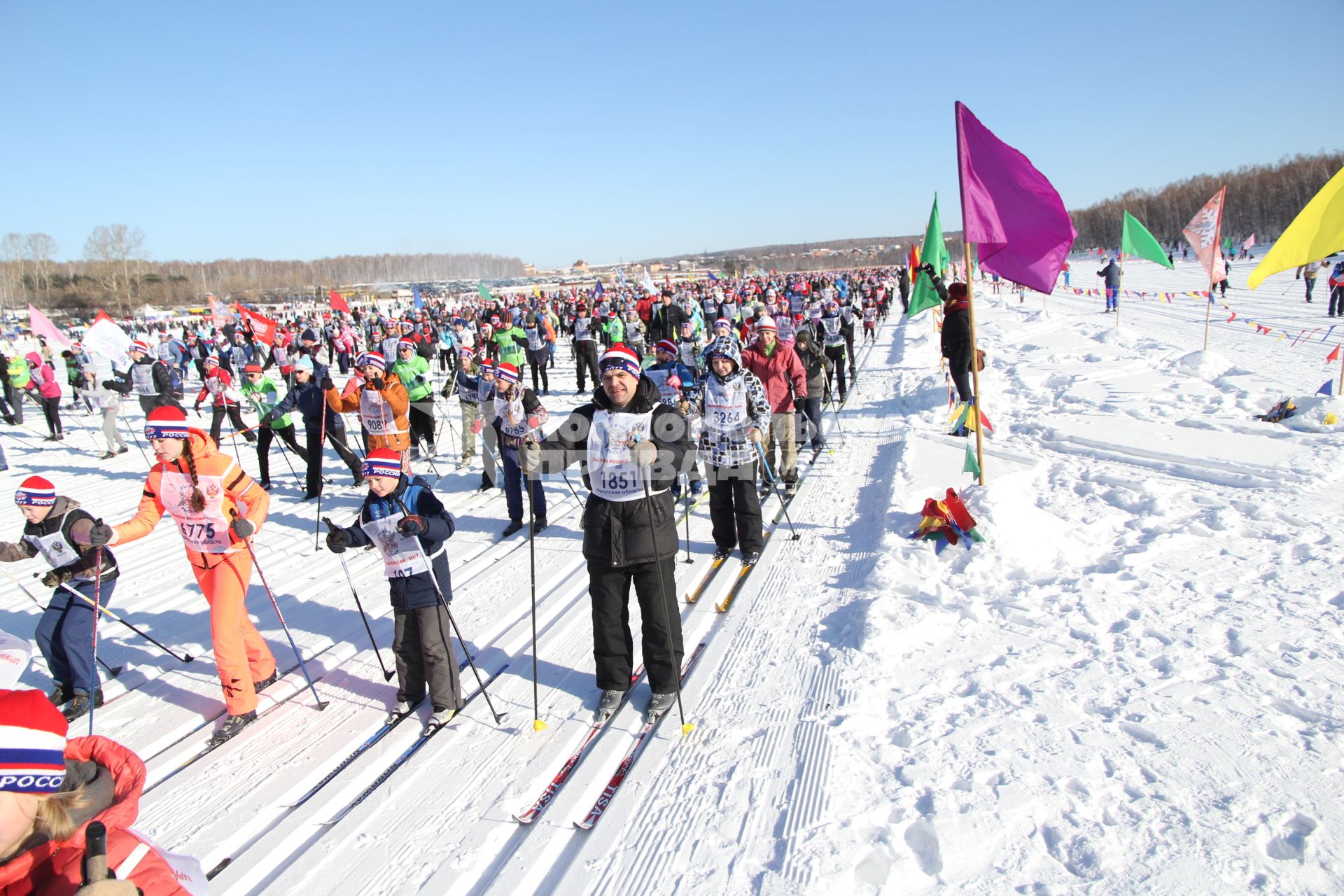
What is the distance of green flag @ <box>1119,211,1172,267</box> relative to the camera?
520 inches

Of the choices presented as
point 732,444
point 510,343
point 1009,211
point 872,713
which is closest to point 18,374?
point 510,343

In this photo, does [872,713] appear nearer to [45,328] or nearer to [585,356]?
[585,356]

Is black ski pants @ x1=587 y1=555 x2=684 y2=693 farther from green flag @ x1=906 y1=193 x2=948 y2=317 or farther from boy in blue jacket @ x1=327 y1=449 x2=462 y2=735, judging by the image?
green flag @ x1=906 y1=193 x2=948 y2=317

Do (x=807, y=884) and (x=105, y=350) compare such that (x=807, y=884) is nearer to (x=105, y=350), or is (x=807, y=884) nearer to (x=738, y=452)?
(x=738, y=452)

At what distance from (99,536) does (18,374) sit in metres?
15.6

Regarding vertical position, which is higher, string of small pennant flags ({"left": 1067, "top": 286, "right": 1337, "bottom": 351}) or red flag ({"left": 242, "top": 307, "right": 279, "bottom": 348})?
red flag ({"left": 242, "top": 307, "right": 279, "bottom": 348})

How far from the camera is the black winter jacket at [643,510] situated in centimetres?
367

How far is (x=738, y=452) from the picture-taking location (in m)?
5.95

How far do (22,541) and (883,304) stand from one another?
100 feet

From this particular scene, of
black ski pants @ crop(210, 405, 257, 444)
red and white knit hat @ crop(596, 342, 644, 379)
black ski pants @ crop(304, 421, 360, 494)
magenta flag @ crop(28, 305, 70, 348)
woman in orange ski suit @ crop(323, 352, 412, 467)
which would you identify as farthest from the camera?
magenta flag @ crop(28, 305, 70, 348)

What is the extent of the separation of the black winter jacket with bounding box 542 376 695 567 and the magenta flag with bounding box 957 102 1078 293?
3.59 metres

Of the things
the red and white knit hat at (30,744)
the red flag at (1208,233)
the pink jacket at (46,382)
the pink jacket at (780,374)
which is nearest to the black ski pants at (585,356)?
the pink jacket at (780,374)

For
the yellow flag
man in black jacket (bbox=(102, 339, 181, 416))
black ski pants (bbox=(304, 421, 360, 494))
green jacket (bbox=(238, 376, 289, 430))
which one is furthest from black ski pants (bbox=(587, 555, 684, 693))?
man in black jacket (bbox=(102, 339, 181, 416))

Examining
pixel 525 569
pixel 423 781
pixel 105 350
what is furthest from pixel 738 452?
pixel 105 350
